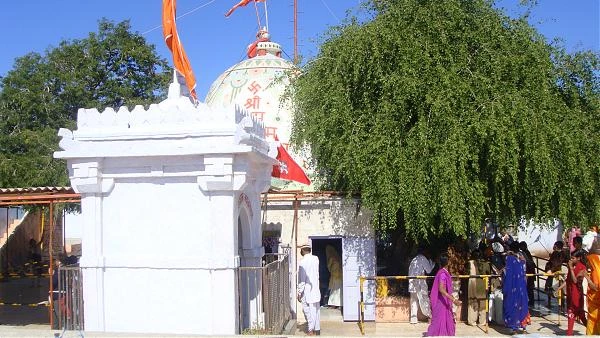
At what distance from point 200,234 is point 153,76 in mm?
17182

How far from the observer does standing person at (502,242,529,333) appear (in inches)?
418

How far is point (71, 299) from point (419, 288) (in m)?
6.00

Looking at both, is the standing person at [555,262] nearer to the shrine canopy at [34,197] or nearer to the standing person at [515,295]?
the standing person at [515,295]

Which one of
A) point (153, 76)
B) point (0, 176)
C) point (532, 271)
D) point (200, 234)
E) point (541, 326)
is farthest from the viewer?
point (153, 76)

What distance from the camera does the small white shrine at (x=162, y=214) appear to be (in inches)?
331

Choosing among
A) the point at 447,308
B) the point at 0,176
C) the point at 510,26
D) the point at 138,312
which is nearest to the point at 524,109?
the point at 510,26

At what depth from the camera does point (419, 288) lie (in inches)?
461

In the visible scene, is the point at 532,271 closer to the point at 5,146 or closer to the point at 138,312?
the point at 138,312

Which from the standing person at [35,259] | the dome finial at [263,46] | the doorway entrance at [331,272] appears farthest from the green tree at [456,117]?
the standing person at [35,259]

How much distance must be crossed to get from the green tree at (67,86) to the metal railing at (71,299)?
1294cm

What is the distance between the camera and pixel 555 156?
1098 cm

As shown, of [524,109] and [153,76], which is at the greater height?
[153,76]

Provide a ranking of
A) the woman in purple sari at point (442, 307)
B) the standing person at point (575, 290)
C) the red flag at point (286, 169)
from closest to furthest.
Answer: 1. the woman in purple sari at point (442, 307)
2. the standing person at point (575, 290)
3. the red flag at point (286, 169)

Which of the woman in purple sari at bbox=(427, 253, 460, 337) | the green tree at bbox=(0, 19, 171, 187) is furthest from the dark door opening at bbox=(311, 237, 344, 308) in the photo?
the green tree at bbox=(0, 19, 171, 187)
